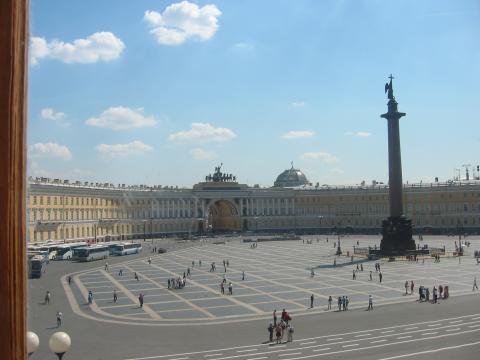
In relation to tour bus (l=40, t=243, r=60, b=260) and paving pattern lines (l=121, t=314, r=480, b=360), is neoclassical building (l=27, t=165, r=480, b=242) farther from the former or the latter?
paving pattern lines (l=121, t=314, r=480, b=360)

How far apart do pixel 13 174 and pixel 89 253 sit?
197ft

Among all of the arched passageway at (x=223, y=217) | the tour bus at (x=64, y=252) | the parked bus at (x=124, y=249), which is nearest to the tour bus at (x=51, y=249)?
the tour bus at (x=64, y=252)

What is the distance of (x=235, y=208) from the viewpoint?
117750 millimetres

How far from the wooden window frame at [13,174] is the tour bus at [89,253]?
5953 centimetres

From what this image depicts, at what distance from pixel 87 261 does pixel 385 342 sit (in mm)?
44455

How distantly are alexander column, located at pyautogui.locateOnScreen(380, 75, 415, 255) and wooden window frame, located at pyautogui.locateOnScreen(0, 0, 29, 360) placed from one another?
5845 cm

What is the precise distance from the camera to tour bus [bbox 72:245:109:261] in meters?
58.1

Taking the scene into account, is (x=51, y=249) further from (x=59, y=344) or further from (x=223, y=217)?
(x=223, y=217)

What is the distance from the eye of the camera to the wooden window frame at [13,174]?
148cm

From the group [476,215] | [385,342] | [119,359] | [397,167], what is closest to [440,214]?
[476,215]

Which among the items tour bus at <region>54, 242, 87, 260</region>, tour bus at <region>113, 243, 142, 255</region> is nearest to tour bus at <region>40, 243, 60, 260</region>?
tour bus at <region>54, 242, 87, 260</region>

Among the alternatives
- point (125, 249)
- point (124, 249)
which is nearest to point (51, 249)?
point (124, 249)

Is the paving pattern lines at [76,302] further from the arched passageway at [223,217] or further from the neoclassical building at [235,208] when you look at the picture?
the arched passageway at [223,217]

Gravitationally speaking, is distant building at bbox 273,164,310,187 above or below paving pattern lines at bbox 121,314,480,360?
above
